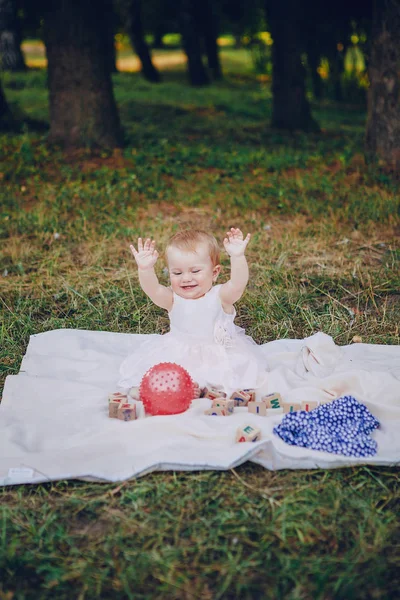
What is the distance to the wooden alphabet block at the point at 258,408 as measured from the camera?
3.42m

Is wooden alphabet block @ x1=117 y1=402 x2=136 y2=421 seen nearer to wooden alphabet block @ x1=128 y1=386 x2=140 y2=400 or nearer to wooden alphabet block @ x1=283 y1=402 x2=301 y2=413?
wooden alphabet block @ x1=128 y1=386 x2=140 y2=400

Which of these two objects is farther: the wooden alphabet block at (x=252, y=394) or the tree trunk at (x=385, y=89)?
the tree trunk at (x=385, y=89)

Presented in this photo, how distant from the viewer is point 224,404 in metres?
3.40

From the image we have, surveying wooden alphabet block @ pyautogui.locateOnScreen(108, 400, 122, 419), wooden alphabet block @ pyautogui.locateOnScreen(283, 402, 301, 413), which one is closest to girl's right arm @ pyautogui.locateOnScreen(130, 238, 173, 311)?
wooden alphabet block @ pyautogui.locateOnScreen(108, 400, 122, 419)

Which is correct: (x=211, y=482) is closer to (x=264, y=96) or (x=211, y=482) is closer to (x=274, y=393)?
(x=274, y=393)

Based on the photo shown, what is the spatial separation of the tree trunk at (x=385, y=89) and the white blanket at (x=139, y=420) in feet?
12.5

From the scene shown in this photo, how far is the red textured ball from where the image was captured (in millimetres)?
3330

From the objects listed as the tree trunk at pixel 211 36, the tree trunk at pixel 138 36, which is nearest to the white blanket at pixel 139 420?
the tree trunk at pixel 138 36

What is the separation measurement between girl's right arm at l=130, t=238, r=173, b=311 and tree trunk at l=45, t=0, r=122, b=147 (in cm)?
454

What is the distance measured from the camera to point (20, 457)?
3.09 metres

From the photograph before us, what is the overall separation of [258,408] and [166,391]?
504mm

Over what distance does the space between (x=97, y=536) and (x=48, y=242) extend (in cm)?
375

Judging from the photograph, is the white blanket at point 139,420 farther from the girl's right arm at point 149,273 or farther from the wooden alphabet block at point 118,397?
the girl's right arm at point 149,273

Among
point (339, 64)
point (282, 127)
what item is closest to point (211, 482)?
point (282, 127)
